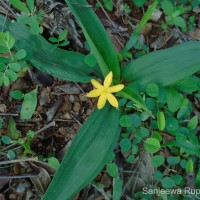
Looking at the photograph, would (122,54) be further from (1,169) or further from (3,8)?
(1,169)

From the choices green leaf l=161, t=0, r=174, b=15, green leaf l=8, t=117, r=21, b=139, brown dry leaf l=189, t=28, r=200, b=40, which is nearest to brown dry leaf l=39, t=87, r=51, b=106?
green leaf l=8, t=117, r=21, b=139

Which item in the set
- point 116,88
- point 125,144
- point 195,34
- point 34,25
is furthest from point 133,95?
point 195,34

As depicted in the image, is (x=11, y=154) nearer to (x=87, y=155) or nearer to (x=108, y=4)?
(x=87, y=155)

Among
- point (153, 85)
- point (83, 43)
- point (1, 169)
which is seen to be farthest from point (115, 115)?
point (1, 169)

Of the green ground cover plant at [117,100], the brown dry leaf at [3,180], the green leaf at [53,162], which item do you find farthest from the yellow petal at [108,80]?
the brown dry leaf at [3,180]

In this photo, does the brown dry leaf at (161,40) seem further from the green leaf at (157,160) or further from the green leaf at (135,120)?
the green leaf at (157,160)
